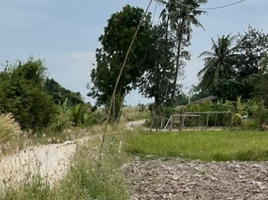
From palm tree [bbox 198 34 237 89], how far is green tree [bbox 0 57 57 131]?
85.9ft

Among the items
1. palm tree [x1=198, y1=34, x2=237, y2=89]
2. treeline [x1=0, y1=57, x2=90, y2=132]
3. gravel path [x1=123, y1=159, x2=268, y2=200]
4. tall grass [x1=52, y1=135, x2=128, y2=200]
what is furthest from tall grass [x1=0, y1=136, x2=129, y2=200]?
palm tree [x1=198, y1=34, x2=237, y2=89]

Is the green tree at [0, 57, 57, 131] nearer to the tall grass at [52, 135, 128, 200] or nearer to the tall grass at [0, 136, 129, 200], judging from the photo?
the tall grass at [0, 136, 129, 200]

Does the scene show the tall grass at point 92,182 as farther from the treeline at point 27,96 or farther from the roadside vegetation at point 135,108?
the treeline at point 27,96

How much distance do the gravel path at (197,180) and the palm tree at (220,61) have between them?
102ft

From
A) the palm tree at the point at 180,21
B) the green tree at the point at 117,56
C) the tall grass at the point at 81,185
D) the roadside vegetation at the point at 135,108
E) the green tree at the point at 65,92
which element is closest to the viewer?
the tall grass at the point at 81,185

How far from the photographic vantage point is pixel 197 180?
600 cm

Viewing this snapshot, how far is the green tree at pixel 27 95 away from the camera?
38.1 ft

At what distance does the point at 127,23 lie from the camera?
27.7m

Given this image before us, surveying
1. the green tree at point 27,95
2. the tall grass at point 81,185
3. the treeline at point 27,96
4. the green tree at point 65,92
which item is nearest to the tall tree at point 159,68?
the green tree at point 65,92

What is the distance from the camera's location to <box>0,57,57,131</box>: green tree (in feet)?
38.1

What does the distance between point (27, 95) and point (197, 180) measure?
7473mm

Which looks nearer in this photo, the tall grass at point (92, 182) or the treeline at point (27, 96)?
the tall grass at point (92, 182)

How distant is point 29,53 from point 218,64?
27.1 meters

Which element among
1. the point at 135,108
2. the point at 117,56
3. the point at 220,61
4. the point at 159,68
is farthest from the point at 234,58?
the point at 135,108
